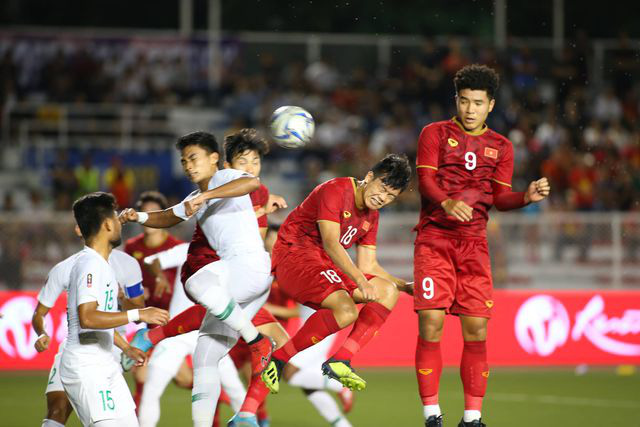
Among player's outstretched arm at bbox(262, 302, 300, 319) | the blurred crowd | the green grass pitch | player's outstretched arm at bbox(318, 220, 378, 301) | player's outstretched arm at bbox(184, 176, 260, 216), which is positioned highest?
the blurred crowd

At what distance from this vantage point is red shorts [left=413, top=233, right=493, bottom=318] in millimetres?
7008

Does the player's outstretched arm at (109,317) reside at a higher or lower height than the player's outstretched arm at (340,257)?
lower

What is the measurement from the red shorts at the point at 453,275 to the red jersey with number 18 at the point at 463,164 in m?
0.10

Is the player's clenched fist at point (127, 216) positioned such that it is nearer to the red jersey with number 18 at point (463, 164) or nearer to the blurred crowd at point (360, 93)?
the red jersey with number 18 at point (463, 164)

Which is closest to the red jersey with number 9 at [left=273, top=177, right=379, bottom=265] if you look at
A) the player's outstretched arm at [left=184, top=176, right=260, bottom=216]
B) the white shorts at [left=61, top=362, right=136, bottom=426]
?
the player's outstretched arm at [left=184, top=176, right=260, bottom=216]

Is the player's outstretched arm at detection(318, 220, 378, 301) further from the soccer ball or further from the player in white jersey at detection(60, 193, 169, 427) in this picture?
the player in white jersey at detection(60, 193, 169, 427)

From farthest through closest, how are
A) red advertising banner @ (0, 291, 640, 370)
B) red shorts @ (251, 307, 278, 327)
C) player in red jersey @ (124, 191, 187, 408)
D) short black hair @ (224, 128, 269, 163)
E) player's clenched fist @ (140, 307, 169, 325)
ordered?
red advertising banner @ (0, 291, 640, 370) → player in red jersey @ (124, 191, 187, 408) → red shorts @ (251, 307, 278, 327) → short black hair @ (224, 128, 269, 163) → player's clenched fist @ (140, 307, 169, 325)

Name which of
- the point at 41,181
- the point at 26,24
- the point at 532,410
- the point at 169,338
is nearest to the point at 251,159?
the point at 169,338

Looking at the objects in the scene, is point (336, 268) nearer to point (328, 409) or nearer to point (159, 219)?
point (159, 219)

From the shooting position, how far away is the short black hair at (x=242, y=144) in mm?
7621

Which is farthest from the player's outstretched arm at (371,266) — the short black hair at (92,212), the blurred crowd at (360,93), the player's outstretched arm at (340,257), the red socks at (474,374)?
the blurred crowd at (360,93)

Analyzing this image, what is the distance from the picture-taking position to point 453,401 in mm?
10695

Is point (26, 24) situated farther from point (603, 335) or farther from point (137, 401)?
point (137, 401)

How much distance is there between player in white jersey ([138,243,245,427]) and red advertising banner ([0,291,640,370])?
5.37 m
